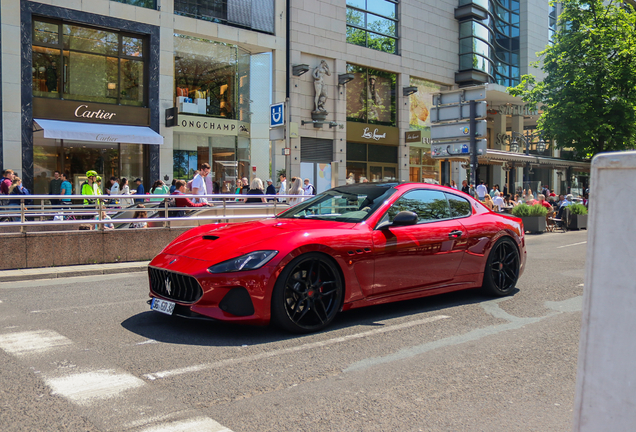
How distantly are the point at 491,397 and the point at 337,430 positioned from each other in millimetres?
1117

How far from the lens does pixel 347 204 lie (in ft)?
19.4

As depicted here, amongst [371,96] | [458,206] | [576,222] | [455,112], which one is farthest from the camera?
[371,96]

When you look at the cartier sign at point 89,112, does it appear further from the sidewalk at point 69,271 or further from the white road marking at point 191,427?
the white road marking at point 191,427

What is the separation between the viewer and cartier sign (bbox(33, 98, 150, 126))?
63.1 feet

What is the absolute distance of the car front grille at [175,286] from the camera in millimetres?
4742

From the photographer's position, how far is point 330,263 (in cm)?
504

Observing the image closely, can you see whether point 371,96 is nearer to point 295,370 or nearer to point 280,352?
point 280,352

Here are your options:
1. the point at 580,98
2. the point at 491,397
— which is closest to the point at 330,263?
the point at 491,397

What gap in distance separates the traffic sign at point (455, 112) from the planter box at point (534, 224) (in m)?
5.46

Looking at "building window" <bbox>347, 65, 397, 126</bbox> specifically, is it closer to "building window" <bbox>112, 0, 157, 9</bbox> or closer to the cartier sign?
"building window" <bbox>112, 0, 157, 9</bbox>

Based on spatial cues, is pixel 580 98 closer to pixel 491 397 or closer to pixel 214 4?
pixel 214 4

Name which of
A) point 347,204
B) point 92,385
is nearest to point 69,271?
point 347,204

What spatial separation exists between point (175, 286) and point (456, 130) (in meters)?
12.5

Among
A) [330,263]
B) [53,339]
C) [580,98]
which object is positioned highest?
[580,98]
